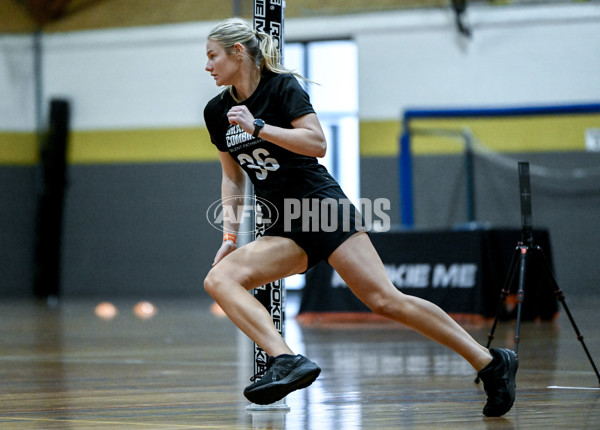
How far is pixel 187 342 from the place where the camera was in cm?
685

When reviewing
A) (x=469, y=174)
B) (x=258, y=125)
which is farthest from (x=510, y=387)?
(x=469, y=174)

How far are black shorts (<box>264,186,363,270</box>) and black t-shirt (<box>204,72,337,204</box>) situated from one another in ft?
0.16

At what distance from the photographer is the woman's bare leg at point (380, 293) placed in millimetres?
2994

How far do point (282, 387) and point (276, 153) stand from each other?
86cm

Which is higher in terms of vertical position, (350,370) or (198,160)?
(198,160)

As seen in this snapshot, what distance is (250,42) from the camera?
314 cm

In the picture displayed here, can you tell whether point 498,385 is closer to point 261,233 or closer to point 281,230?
point 281,230

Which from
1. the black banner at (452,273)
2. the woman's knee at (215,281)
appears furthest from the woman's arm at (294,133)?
the black banner at (452,273)

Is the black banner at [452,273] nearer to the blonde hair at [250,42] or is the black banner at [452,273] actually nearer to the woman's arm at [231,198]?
the woman's arm at [231,198]

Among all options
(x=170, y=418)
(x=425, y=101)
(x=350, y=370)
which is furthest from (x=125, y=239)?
(x=170, y=418)

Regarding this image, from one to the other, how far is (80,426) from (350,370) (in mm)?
2077

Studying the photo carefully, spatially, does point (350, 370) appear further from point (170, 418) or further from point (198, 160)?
point (198, 160)

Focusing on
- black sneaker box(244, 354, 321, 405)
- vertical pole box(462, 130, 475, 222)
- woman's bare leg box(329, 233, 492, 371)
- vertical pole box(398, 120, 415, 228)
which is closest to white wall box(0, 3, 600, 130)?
vertical pole box(462, 130, 475, 222)

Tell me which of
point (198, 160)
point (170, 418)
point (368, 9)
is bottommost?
point (170, 418)
